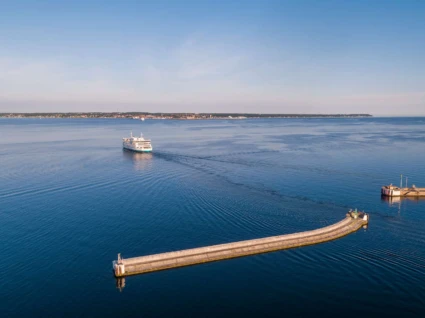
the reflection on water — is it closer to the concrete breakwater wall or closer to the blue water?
the blue water

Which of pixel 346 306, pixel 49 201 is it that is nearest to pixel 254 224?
pixel 346 306

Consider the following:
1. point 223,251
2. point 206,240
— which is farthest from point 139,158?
point 223,251

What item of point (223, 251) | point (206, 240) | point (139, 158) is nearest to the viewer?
point (223, 251)

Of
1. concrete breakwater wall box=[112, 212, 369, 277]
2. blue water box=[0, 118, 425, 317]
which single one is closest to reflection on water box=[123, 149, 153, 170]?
blue water box=[0, 118, 425, 317]

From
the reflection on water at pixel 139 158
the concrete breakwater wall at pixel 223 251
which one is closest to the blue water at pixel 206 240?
the concrete breakwater wall at pixel 223 251

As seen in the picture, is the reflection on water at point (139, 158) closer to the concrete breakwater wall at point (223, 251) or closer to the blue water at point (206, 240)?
the blue water at point (206, 240)

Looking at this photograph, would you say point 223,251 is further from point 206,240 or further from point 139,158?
point 139,158

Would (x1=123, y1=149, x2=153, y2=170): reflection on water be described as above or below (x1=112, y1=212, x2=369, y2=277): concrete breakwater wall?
above
